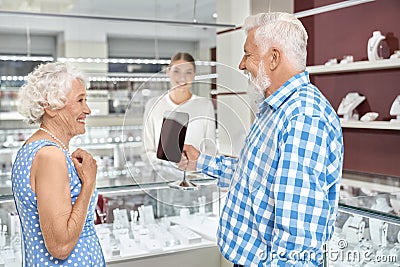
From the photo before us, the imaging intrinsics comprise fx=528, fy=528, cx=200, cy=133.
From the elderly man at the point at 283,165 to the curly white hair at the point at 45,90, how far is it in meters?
0.59

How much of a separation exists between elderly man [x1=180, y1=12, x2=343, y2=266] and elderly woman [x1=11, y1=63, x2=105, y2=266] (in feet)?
1.51

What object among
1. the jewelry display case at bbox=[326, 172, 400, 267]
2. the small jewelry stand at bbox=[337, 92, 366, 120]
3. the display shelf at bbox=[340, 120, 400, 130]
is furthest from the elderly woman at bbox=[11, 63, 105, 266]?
the small jewelry stand at bbox=[337, 92, 366, 120]

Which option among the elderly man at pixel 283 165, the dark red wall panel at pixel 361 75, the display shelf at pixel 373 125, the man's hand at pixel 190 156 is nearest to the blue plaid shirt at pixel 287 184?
the elderly man at pixel 283 165

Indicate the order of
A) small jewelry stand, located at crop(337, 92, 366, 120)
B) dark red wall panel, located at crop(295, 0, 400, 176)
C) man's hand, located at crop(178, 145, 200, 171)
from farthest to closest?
small jewelry stand, located at crop(337, 92, 366, 120) → dark red wall panel, located at crop(295, 0, 400, 176) → man's hand, located at crop(178, 145, 200, 171)

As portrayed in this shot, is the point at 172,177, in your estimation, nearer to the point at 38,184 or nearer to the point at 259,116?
the point at 259,116

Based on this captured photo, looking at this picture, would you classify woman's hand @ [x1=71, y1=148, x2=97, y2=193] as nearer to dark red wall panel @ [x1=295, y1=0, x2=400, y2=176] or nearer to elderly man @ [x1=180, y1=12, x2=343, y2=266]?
elderly man @ [x1=180, y1=12, x2=343, y2=266]

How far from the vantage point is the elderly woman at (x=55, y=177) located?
1.56m

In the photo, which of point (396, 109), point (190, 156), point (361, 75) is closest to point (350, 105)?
point (361, 75)

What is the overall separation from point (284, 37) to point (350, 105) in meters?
2.75

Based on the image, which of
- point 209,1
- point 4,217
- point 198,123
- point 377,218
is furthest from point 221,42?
point 377,218

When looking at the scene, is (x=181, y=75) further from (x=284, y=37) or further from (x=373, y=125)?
(x=373, y=125)

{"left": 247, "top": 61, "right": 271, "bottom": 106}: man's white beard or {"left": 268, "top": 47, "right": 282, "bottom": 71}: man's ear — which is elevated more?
{"left": 268, "top": 47, "right": 282, "bottom": 71}: man's ear

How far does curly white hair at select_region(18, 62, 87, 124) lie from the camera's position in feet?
5.49

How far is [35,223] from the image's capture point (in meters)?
1.66
